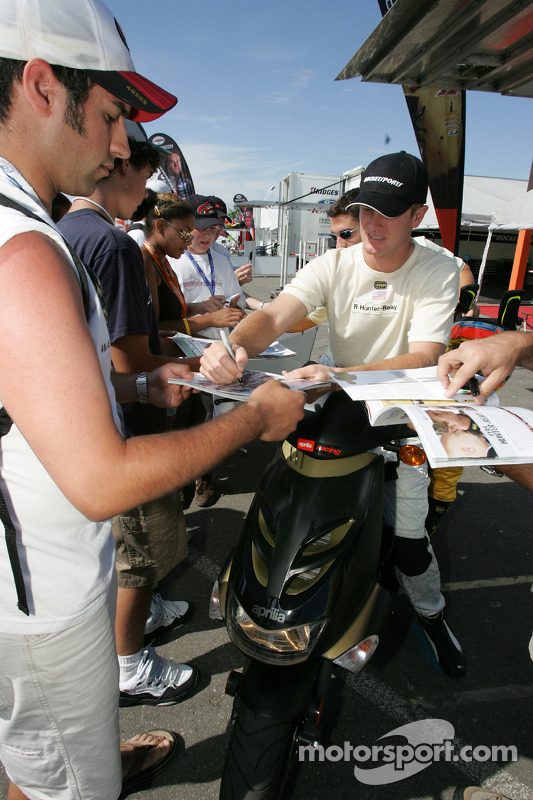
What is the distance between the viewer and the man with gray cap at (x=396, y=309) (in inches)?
79.1

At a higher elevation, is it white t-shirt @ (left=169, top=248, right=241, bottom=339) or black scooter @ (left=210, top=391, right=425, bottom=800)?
white t-shirt @ (left=169, top=248, right=241, bottom=339)

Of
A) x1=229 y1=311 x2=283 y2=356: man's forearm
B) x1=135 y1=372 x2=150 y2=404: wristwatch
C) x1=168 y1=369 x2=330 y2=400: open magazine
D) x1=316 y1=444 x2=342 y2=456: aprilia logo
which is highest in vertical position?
x1=229 y1=311 x2=283 y2=356: man's forearm

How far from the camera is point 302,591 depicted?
4.70ft

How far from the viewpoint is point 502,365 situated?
142 centimetres

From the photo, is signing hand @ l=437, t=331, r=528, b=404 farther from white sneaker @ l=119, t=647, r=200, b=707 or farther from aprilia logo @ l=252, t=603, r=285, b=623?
white sneaker @ l=119, t=647, r=200, b=707

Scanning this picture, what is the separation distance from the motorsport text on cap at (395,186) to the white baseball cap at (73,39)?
1297 mm

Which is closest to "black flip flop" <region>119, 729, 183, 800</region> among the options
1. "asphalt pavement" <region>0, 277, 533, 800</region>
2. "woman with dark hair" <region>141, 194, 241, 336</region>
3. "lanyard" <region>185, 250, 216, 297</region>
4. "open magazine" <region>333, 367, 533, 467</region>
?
"asphalt pavement" <region>0, 277, 533, 800</region>

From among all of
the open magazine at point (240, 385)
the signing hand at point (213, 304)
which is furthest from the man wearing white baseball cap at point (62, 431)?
the signing hand at point (213, 304)

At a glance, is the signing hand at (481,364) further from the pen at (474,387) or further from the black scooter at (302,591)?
the black scooter at (302,591)

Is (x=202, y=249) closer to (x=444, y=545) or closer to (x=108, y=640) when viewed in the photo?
(x=444, y=545)

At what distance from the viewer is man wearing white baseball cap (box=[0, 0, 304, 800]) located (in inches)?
29.5

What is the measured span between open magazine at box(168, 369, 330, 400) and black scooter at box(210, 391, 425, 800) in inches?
8.8

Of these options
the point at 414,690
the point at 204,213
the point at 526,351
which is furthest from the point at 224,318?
the point at 414,690

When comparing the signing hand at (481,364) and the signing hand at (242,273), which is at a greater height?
the signing hand at (242,273)
